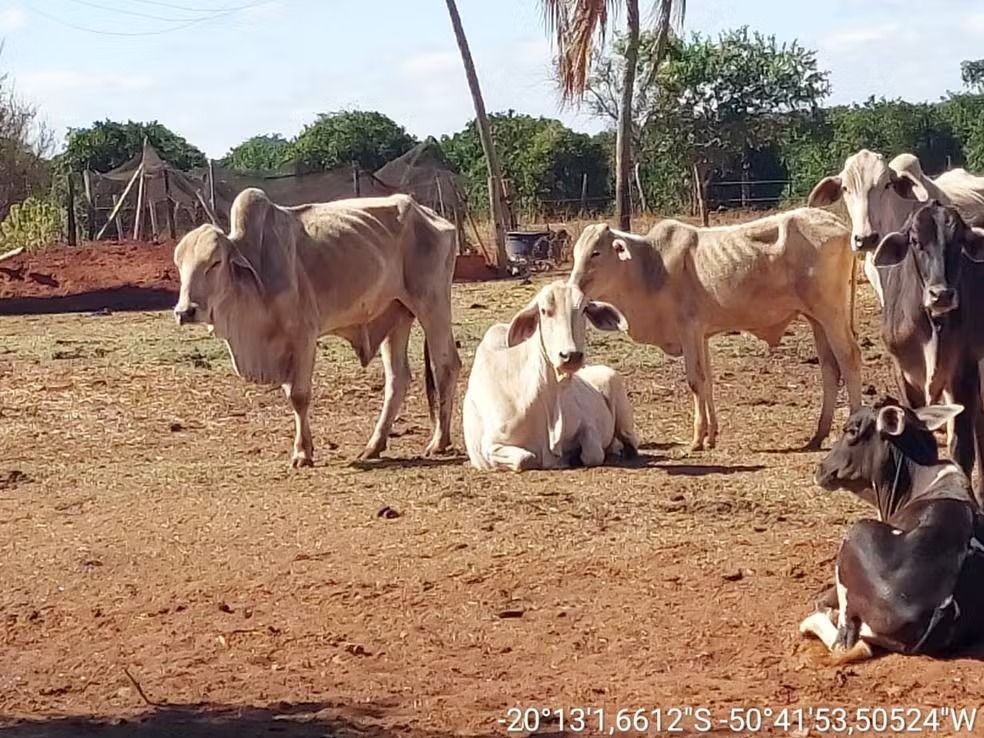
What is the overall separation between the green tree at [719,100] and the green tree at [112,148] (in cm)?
1420

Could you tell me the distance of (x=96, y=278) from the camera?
23.1 metres

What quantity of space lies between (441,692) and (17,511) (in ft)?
12.8

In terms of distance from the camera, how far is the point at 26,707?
5289 mm

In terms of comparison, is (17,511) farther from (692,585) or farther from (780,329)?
(780,329)

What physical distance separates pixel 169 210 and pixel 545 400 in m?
19.0

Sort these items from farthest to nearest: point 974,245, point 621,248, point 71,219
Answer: point 71,219
point 621,248
point 974,245

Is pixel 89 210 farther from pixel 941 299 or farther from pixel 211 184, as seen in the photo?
pixel 941 299

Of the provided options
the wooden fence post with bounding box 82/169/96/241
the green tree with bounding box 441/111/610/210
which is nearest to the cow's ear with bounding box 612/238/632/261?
the wooden fence post with bounding box 82/169/96/241

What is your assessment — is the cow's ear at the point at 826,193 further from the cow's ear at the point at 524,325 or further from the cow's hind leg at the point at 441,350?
the cow's hind leg at the point at 441,350

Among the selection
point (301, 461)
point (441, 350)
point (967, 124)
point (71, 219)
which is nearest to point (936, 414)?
point (301, 461)

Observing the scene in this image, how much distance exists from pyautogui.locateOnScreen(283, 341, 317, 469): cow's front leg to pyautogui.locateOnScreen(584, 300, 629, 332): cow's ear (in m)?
1.80

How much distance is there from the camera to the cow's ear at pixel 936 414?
20.1 ft

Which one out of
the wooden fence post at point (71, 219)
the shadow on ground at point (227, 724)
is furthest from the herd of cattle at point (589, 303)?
the wooden fence post at point (71, 219)

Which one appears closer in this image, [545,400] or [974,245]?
[974,245]
